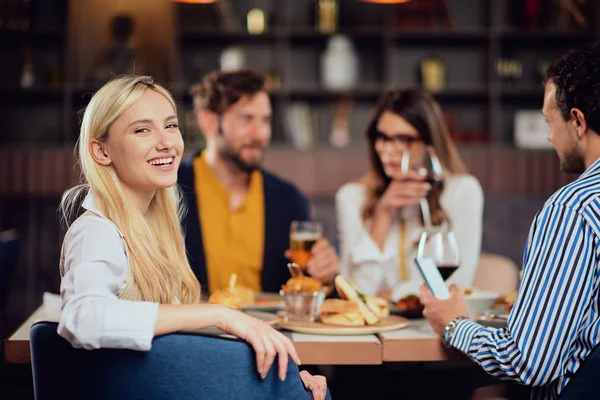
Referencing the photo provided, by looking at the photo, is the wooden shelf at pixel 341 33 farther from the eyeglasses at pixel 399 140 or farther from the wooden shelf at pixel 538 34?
the eyeglasses at pixel 399 140

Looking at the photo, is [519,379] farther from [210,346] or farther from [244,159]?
[244,159]

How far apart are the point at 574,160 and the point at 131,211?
950mm

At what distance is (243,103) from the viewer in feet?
10.4

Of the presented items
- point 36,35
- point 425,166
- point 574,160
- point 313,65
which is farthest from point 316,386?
point 36,35

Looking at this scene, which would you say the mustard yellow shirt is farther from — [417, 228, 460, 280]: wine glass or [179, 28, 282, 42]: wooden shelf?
[179, 28, 282, 42]: wooden shelf

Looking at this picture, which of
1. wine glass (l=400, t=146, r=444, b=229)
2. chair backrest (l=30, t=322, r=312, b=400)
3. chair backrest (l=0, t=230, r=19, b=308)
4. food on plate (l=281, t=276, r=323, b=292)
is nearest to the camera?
chair backrest (l=30, t=322, r=312, b=400)

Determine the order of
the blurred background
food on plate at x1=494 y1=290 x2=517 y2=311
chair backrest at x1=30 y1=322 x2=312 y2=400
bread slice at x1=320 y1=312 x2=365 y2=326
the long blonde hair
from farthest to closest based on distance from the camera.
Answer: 1. the blurred background
2. food on plate at x1=494 y1=290 x2=517 y2=311
3. bread slice at x1=320 y1=312 x2=365 y2=326
4. the long blonde hair
5. chair backrest at x1=30 y1=322 x2=312 y2=400

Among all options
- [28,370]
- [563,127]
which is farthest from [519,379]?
[28,370]

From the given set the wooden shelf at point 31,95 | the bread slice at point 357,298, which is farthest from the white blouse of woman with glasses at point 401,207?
the wooden shelf at point 31,95

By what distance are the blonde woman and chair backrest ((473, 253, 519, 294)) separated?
137 centimetres

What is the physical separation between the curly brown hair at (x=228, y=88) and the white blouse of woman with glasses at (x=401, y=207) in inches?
18.8

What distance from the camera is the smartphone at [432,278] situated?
1.97m

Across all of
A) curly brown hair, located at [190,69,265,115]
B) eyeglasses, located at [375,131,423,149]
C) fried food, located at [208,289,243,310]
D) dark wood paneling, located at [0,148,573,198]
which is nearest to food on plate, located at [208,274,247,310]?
fried food, located at [208,289,243,310]

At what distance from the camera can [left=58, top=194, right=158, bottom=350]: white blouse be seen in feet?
4.27
